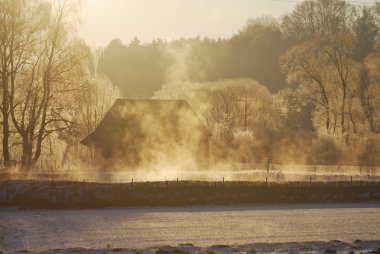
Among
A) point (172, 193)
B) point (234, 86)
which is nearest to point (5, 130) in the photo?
point (172, 193)

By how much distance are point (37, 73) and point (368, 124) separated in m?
40.3

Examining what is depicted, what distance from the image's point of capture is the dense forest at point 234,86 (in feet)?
149

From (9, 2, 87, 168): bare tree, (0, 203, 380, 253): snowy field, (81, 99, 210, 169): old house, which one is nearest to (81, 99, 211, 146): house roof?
(81, 99, 210, 169): old house

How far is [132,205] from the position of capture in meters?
37.3

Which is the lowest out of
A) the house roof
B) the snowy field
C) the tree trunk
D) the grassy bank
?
the snowy field

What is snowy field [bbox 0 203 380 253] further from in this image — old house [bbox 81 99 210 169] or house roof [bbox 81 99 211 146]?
house roof [bbox 81 99 211 146]

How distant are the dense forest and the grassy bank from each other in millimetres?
9030

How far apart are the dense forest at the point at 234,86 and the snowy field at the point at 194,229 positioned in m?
13.7

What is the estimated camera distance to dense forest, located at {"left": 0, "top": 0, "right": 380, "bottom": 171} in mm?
45406

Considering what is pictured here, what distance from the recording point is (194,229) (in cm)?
2789

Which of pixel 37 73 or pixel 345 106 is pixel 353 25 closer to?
pixel 345 106

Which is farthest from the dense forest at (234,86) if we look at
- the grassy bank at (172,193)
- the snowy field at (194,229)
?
the snowy field at (194,229)

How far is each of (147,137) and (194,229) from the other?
33.2 meters

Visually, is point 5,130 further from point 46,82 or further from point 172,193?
point 172,193
